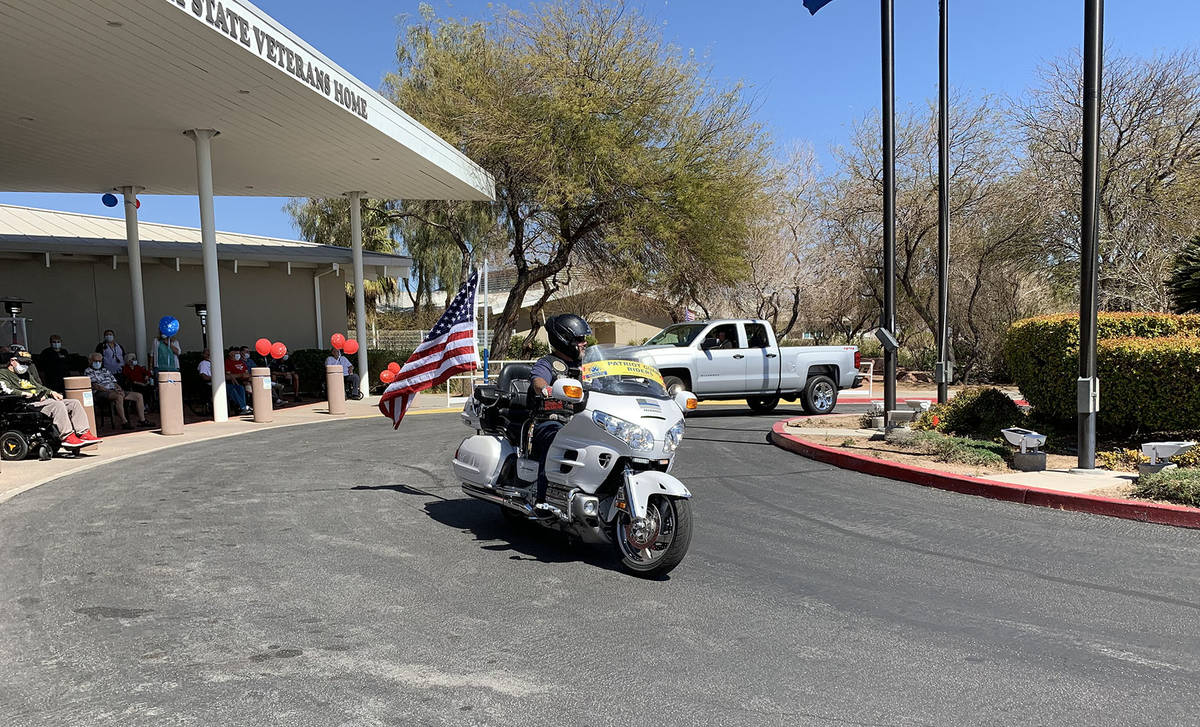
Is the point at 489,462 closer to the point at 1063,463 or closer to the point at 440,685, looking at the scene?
the point at 440,685

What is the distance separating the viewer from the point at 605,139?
22.2 m

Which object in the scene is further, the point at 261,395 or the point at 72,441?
the point at 261,395

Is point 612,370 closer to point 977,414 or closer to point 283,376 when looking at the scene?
point 977,414

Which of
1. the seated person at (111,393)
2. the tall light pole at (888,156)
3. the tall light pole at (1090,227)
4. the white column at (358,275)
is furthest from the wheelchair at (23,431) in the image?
the tall light pole at (1090,227)

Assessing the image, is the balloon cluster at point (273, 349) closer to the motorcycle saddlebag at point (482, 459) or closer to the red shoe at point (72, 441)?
the red shoe at point (72, 441)

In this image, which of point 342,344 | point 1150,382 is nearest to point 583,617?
point 1150,382

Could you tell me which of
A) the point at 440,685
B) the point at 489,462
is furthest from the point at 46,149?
the point at 440,685

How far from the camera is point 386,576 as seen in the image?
5445 mm

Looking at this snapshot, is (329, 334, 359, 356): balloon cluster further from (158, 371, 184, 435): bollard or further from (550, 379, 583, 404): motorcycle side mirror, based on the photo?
(550, 379, 583, 404): motorcycle side mirror

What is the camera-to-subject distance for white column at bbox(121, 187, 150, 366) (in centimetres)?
2020

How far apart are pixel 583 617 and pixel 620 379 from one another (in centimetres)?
174

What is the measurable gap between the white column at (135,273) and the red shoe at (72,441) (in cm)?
1036

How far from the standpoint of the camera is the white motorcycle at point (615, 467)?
5258mm

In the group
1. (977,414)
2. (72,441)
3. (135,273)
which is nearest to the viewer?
(72,441)
